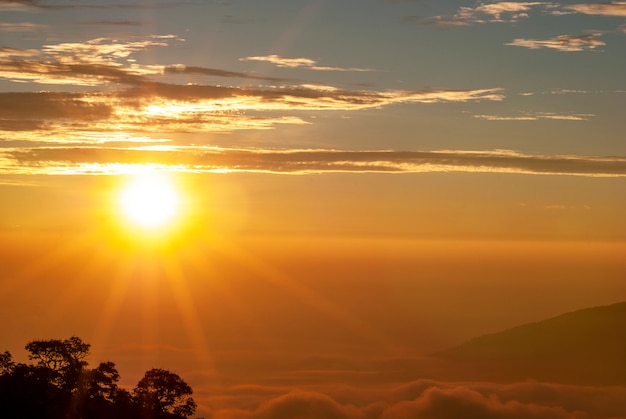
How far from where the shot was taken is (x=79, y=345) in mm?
83125

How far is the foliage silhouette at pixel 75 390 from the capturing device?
76375 mm

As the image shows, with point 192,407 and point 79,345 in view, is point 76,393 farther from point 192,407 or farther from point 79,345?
point 192,407

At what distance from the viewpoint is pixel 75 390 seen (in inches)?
3204

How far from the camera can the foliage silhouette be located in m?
76.4

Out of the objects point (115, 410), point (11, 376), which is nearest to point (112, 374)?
point (115, 410)

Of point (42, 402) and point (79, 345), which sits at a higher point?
point (79, 345)

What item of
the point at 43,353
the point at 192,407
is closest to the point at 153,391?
the point at 192,407

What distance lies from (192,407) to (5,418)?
18218 millimetres

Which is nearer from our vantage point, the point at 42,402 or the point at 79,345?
the point at 42,402

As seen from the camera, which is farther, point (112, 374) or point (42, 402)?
point (112, 374)

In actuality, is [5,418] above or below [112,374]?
below

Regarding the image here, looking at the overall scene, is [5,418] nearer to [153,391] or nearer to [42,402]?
[42,402]

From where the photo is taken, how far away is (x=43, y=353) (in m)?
82.1

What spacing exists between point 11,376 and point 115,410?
9.89m
